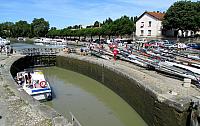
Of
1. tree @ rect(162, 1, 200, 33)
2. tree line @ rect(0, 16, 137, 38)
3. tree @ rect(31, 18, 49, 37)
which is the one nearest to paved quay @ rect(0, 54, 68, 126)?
tree @ rect(162, 1, 200, 33)

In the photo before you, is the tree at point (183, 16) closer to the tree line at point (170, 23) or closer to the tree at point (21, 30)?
the tree line at point (170, 23)

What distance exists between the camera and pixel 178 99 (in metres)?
9.34

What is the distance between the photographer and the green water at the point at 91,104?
12.0 meters

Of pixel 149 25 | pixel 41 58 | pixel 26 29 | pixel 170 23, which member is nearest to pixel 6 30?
pixel 26 29

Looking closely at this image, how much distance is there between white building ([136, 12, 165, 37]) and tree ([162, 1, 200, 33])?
147 inches

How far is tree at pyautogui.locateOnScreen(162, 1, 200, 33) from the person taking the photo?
42406 mm

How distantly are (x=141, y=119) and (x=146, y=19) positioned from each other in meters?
40.9

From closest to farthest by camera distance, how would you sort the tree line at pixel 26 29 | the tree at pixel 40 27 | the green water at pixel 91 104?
the green water at pixel 91 104, the tree at pixel 40 27, the tree line at pixel 26 29

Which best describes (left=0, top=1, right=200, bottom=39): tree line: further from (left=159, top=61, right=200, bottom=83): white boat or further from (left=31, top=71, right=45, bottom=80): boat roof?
(left=31, top=71, right=45, bottom=80): boat roof

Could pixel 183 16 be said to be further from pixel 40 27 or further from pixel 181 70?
pixel 40 27

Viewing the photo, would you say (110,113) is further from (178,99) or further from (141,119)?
(178,99)

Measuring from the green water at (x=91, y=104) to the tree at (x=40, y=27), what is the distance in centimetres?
8652

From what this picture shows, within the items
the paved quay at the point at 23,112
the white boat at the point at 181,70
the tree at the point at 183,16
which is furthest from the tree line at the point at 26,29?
the paved quay at the point at 23,112

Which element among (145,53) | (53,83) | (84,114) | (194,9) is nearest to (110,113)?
(84,114)
